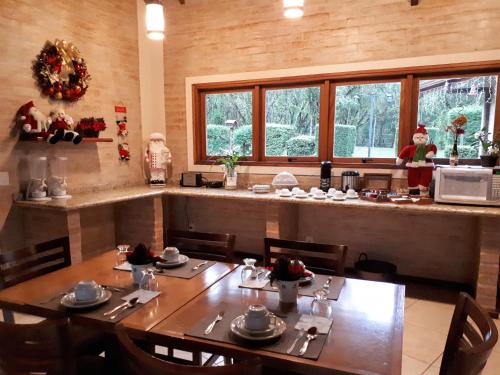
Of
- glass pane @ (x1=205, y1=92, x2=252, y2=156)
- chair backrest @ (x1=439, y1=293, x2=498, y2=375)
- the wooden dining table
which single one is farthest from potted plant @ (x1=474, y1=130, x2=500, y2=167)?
glass pane @ (x1=205, y1=92, x2=252, y2=156)

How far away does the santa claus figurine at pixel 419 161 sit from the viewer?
11.0 feet

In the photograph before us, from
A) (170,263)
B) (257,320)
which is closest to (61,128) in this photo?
(170,263)

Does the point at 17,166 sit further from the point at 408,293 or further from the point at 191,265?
the point at 408,293

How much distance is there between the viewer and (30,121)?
3256 mm

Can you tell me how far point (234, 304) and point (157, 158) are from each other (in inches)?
125

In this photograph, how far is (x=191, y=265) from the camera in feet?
6.62

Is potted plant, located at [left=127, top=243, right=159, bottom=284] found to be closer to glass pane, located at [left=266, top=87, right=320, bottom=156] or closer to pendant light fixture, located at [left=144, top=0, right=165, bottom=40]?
pendant light fixture, located at [left=144, top=0, right=165, bottom=40]

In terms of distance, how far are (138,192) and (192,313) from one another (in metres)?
2.67

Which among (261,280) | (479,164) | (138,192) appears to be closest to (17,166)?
(138,192)

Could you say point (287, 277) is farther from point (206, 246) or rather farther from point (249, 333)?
point (206, 246)

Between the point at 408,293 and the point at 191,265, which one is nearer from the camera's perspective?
the point at 191,265

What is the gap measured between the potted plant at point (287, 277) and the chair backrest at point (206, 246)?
0.76 metres

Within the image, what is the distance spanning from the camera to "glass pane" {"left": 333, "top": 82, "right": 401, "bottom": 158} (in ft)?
12.4

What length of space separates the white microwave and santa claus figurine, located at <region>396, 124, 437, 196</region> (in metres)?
0.22
